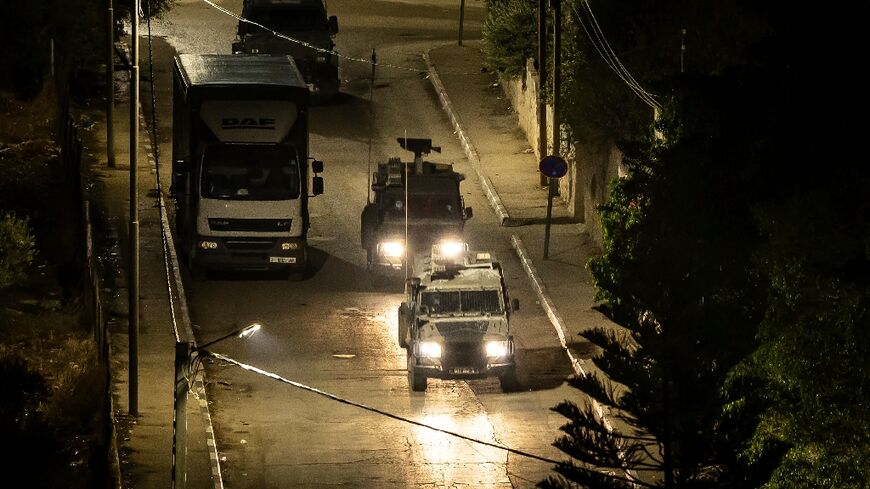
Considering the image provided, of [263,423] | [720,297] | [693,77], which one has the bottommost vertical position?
[263,423]

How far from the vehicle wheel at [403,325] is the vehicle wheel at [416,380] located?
877mm

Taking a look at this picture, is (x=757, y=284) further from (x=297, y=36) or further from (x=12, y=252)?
(x=297, y=36)

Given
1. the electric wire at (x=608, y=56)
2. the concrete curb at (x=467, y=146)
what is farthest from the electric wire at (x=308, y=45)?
the electric wire at (x=608, y=56)

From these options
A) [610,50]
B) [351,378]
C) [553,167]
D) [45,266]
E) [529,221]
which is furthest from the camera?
[45,266]

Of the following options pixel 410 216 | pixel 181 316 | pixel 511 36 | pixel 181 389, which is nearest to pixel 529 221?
pixel 410 216

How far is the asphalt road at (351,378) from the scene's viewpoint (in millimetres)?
30172

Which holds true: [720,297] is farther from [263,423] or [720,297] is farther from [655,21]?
[655,21]

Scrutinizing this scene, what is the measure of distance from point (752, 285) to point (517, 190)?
2123cm

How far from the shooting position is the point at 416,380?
33375mm

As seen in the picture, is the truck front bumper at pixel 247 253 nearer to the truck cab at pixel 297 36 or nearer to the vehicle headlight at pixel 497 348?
the vehicle headlight at pixel 497 348

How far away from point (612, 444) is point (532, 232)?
18093 mm

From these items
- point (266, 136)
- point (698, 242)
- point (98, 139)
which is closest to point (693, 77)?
point (698, 242)

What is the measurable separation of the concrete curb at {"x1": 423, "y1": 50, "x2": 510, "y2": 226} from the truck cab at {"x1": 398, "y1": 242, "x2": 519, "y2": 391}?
10.9 meters

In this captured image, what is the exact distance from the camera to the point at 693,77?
28047 mm
